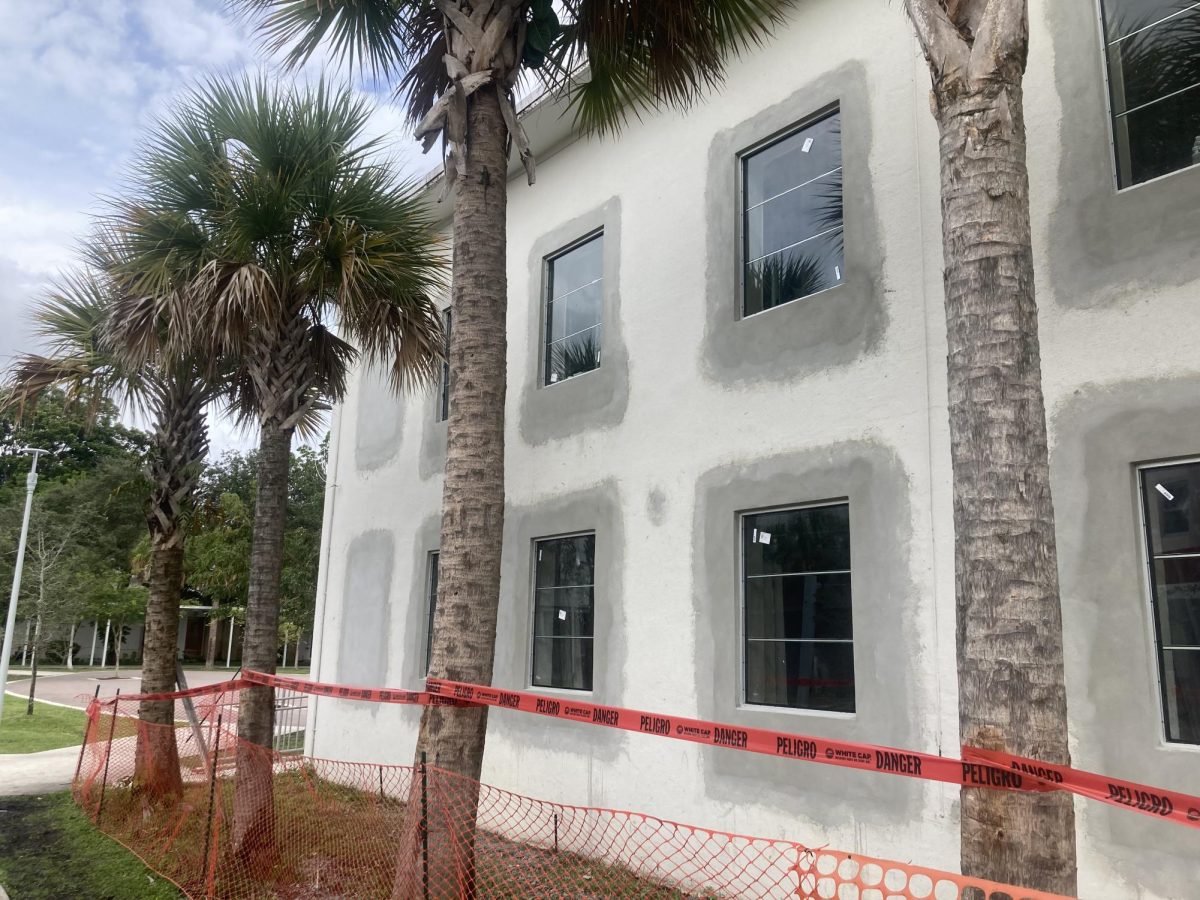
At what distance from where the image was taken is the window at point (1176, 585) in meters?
4.81

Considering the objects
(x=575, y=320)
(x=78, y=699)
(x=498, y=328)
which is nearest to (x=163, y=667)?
(x=575, y=320)

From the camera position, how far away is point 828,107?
24.1ft

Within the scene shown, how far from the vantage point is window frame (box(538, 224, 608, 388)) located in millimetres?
9258

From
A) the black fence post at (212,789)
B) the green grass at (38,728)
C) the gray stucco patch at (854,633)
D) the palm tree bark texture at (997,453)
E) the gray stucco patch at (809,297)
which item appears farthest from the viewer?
the green grass at (38,728)

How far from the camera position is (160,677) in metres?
9.87

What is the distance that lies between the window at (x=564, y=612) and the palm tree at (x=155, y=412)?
4095 millimetres

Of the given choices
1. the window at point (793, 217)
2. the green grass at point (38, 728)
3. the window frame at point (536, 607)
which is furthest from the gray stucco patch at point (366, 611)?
the green grass at point (38, 728)

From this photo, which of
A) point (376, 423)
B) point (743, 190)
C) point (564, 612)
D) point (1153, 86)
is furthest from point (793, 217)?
point (376, 423)

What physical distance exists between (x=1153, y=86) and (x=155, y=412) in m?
10.3

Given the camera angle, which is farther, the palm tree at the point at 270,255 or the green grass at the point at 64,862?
the palm tree at the point at 270,255

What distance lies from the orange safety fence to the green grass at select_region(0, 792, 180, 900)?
0.61 ft

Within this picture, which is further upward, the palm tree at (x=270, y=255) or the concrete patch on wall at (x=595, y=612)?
the palm tree at (x=270, y=255)

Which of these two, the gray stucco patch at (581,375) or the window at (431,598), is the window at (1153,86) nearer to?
the gray stucco patch at (581,375)

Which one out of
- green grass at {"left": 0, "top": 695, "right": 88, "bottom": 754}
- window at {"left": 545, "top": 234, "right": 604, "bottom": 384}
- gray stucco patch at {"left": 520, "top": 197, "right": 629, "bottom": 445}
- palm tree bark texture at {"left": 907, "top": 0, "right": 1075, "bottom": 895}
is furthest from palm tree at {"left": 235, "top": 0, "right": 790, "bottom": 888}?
green grass at {"left": 0, "top": 695, "right": 88, "bottom": 754}
